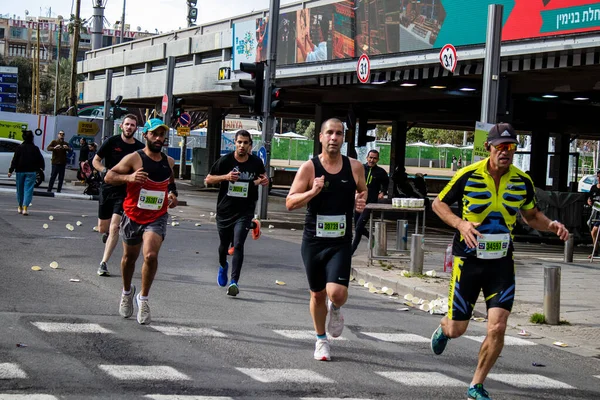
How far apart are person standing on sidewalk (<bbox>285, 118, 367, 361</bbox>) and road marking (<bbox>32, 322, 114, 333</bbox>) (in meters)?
1.86

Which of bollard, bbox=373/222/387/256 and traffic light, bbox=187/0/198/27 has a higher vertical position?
traffic light, bbox=187/0/198/27

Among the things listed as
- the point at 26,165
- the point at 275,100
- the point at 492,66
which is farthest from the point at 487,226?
the point at 275,100

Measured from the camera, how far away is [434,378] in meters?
7.18

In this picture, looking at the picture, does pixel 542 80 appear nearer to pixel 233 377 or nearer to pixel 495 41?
pixel 495 41

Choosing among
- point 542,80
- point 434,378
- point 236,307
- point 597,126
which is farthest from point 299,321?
point 597,126

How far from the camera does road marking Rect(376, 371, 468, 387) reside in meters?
6.98

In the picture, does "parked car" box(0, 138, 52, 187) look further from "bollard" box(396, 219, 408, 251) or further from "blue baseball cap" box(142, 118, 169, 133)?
"blue baseball cap" box(142, 118, 169, 133)

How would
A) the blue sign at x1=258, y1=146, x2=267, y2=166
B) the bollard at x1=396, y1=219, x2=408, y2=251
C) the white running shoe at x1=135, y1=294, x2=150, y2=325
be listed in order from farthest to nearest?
the blue sign at x1=258, y1=146, x2=267, y2=166 < the bollard at x1=396, y1=219, x2=408, y2=251 < the white running shoe at x1=135, y1=294, x2=150, y2=325

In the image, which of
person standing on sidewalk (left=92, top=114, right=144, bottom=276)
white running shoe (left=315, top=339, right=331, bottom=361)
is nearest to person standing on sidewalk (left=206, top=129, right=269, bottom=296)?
person standing on sidewalk (left=92, top=114, right=144, bottom=276)

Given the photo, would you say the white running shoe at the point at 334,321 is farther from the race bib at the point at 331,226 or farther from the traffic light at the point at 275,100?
the traffic light at the point at 275,100

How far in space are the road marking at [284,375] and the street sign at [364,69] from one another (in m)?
18.5

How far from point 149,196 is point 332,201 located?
2063mm

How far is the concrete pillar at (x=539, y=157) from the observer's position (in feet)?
119

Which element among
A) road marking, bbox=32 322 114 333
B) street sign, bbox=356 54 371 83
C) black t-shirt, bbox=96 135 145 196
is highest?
street sign, bbox=356 54 371 83
